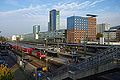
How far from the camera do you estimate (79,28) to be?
514ft

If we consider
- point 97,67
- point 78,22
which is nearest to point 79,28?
point 78,22

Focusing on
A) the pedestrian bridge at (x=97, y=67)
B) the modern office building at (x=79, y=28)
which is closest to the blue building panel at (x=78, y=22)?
the modern office building at (x=79, y=28)

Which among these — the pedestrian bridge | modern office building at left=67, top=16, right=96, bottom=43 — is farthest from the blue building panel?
the pedestrian bridge

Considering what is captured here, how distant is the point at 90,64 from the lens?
2050 centimetres

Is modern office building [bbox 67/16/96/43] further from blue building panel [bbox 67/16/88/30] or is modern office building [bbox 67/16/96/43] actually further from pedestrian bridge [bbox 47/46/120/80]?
pedestrian bridge [bbox 47/46/120/80]

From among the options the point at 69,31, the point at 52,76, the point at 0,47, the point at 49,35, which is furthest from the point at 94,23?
the point at 52,76

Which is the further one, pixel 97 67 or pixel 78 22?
pixel 78 22

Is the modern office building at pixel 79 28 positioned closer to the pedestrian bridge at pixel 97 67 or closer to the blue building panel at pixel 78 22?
the blue building panel at pixel 78 22

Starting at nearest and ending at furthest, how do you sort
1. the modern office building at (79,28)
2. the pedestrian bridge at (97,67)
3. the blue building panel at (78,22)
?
the pedestrian bridge at (97,67) → the blue building panel at (78,22) → the modern office building at (79,28)

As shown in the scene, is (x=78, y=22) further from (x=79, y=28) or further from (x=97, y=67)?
(x=97, y=67)

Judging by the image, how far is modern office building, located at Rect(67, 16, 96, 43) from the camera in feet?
506

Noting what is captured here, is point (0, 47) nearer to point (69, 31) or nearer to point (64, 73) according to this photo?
point (69, 31)

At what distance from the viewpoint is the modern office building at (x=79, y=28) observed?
15438 cm

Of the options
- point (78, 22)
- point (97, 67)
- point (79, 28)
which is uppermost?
point (78, 22)
